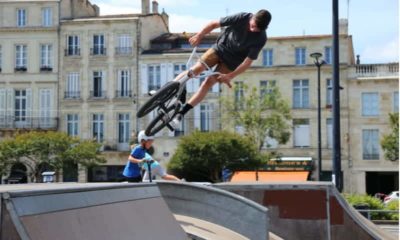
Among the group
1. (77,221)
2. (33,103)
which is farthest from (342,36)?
(77,221)

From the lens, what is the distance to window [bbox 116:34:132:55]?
154 feet

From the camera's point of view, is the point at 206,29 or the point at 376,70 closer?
the point at 206,29

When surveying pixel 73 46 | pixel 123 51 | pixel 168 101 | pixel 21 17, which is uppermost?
pixel 21 17

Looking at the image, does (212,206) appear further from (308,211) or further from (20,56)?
(20,56)

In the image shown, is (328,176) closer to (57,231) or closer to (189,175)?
(189,175)

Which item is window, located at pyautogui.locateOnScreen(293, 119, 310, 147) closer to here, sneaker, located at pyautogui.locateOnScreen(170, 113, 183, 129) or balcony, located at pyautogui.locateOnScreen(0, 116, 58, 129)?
balcony, located at pyautogui.locateOnScreen(0, 116, 58, 129)

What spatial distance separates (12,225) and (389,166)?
41212 mm

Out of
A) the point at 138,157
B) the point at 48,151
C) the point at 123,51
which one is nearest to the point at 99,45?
the point at 123,51

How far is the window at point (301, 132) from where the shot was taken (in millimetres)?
44719

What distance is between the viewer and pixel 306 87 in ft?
147

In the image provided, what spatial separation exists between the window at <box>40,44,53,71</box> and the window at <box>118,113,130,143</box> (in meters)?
6.43

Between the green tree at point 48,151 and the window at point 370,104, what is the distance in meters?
17.8

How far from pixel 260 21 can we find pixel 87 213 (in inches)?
172

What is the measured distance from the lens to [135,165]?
1086 centimetres
